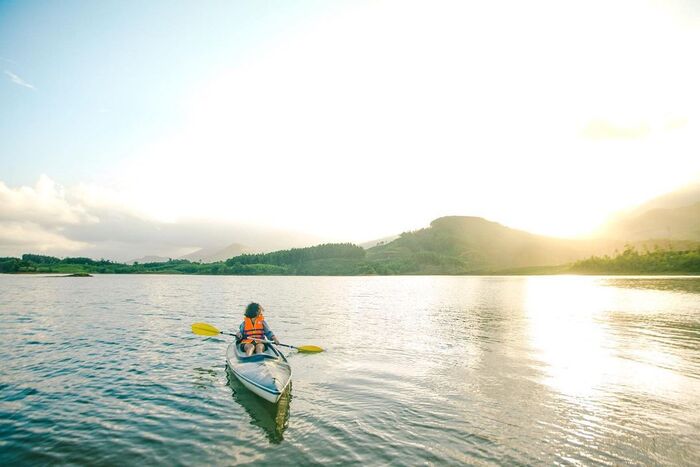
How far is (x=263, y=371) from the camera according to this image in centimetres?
1642

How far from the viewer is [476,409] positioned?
14.8m

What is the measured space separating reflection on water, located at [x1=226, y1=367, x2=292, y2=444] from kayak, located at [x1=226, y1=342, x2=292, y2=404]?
0.28 metres

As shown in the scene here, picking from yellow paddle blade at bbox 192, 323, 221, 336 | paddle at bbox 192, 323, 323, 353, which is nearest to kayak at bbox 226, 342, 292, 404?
paddle at bbox 192, 323, 323, 353

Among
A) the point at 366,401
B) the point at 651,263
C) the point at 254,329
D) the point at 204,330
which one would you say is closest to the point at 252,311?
the point at 254,329

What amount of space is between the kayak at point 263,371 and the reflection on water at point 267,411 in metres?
0.28

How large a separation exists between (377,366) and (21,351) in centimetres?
2276

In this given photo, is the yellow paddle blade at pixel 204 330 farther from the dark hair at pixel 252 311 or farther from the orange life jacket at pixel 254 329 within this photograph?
the dark hair at pixel 252 311

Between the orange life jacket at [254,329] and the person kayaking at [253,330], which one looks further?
the orange life jacket at [254,329]

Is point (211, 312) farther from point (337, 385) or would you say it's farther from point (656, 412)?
point (656, 412)

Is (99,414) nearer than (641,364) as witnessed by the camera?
Yes

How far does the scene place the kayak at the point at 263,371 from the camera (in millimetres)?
15133

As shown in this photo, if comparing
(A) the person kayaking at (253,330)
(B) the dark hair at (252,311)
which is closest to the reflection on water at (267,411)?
(A) the person kayaking at (253,330)

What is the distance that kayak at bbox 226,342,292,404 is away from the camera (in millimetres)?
15133

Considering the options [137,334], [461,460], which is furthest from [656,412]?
[137,334]
